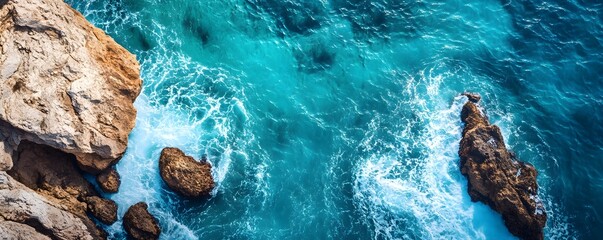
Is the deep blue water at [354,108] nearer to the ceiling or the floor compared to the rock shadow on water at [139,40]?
nearer to the floor

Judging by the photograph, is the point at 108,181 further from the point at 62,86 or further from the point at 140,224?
the point at 62,86

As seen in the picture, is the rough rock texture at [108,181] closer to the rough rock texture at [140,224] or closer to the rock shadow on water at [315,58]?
the rough rock texture at [140,224]

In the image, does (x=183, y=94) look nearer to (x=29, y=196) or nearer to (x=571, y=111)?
(x=29, y=196)

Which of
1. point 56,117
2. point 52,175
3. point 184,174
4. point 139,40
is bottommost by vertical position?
point 184,174

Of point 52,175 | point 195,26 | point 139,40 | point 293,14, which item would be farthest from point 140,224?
point 293,14

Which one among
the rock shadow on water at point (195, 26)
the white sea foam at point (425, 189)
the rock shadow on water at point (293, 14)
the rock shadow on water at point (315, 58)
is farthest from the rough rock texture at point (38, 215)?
the rock shadow on water at point (293, 14)

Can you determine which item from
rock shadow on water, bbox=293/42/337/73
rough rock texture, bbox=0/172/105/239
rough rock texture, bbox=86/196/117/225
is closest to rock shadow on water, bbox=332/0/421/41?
rock shadow on water, bbox=293/42/337/73
